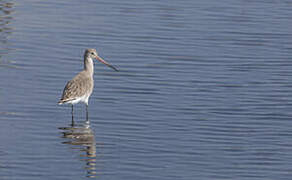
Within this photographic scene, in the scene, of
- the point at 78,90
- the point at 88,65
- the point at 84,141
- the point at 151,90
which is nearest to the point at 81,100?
the point at 78,90

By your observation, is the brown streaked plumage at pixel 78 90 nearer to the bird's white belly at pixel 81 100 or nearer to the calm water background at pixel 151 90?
the bird's white belly at pixel 81 100

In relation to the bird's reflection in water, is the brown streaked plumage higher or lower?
higher

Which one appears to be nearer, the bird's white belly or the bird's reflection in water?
the bird's reflection in water

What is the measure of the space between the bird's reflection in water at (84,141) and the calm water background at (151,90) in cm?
2

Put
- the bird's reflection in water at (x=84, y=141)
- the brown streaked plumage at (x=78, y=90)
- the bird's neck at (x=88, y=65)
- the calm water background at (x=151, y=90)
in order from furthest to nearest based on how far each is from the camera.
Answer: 1. the bird's neck at (x=88, y=65)
2. the brown streaked plumage at (x=78, y=90)
3. the calm water background at (x=151, y=90)
4. the bird's reflection in water at (x=84, y=141)

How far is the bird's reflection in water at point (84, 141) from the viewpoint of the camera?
49.1 feet

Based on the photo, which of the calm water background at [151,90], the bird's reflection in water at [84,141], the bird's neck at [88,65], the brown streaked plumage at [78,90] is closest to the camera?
the bird's reflection in water at [84,141]

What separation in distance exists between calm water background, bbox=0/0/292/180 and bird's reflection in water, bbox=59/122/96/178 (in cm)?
2

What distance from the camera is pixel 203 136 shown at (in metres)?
17.0

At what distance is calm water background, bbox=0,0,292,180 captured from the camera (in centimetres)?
1527

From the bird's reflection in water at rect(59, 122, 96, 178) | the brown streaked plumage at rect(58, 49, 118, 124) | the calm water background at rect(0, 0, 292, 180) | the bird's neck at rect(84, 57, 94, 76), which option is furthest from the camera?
the bird's neck at rect(84, 57, 94, 76)

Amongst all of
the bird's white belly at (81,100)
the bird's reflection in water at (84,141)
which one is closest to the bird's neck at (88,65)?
the bird's white belly at (81,100)

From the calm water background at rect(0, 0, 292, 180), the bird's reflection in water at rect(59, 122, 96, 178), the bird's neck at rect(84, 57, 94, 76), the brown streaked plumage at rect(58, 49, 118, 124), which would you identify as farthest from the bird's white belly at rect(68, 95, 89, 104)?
the bird's neck at rect(84, 57, 94, 76)

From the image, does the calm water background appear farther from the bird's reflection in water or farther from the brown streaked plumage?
the brown streaked plumage
